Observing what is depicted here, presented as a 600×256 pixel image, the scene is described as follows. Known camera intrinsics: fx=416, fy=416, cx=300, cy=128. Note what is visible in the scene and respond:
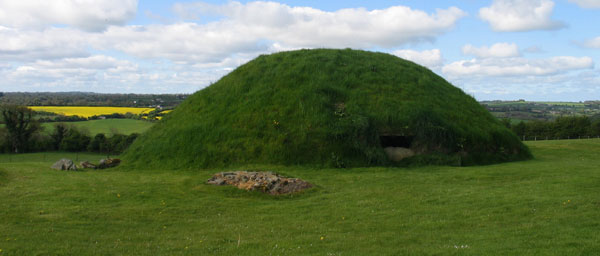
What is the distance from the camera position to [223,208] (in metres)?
12.3

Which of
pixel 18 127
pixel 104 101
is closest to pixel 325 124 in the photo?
pixel 18 127

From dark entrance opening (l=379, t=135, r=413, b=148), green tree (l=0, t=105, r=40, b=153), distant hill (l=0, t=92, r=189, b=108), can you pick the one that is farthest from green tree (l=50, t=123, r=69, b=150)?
dark entrance opening (l=379, t=135, r=413, b=148)

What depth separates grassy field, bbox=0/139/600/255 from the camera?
27.0ft

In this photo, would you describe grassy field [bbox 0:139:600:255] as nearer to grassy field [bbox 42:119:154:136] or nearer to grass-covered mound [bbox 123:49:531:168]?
grass-covered mound [bbox 123:49:531:168]

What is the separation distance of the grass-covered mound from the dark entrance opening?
0.05 m

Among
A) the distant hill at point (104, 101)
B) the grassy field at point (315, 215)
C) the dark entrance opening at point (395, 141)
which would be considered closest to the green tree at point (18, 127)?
the distant hill at point (104, 101)

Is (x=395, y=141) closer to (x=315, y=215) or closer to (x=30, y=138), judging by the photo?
(x=315, y=215)

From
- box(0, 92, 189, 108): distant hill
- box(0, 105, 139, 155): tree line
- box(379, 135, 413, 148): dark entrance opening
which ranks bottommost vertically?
box(0, 105, 139, 155): tree line

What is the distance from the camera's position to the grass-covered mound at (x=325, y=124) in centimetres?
1997

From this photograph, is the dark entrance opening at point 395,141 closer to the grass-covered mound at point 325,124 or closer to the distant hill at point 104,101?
the grass-covered mound at point 325,124

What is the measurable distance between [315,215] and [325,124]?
975cm

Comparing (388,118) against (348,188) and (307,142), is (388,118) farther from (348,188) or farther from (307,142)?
(348,188)

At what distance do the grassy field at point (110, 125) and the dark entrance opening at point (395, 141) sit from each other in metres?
40.2

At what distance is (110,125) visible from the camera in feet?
197
